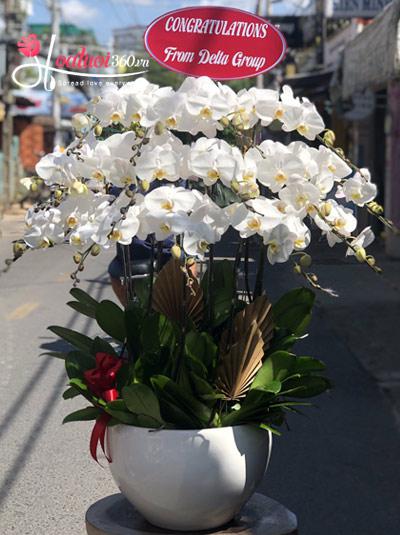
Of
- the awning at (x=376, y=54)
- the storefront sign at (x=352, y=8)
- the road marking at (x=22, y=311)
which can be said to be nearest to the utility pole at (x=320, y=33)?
the storefront sign at (x=352, y=8)

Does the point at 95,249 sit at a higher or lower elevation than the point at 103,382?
higher

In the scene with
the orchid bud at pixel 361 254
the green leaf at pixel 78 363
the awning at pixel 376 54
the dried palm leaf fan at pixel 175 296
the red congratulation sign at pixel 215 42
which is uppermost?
the awning at pixel 376 54

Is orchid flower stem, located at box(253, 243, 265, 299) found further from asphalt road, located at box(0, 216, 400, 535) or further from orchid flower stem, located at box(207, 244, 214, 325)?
asphalt road, located at box(0, 216, 400, 535)

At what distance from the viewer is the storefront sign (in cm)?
1930

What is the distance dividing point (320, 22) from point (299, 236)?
2612 cm

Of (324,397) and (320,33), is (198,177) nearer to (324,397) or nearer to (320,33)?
(324,397)

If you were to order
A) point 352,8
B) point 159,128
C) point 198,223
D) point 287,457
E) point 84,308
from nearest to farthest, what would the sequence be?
1. point 198,223
2. point 159,128
3. point 84,308
4. point 287,457
5. point 352,8

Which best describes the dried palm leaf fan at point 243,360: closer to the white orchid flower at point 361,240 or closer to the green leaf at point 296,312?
the green leaf at point 296,312

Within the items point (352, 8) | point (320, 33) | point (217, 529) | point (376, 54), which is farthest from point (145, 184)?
point (320, 33)

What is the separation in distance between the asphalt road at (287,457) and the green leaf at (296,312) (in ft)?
5.07

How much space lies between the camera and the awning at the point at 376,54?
1240cm

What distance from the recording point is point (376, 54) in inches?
544

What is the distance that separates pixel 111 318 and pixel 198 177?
0.58 meters

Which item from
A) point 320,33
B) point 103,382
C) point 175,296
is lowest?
point 103,382
